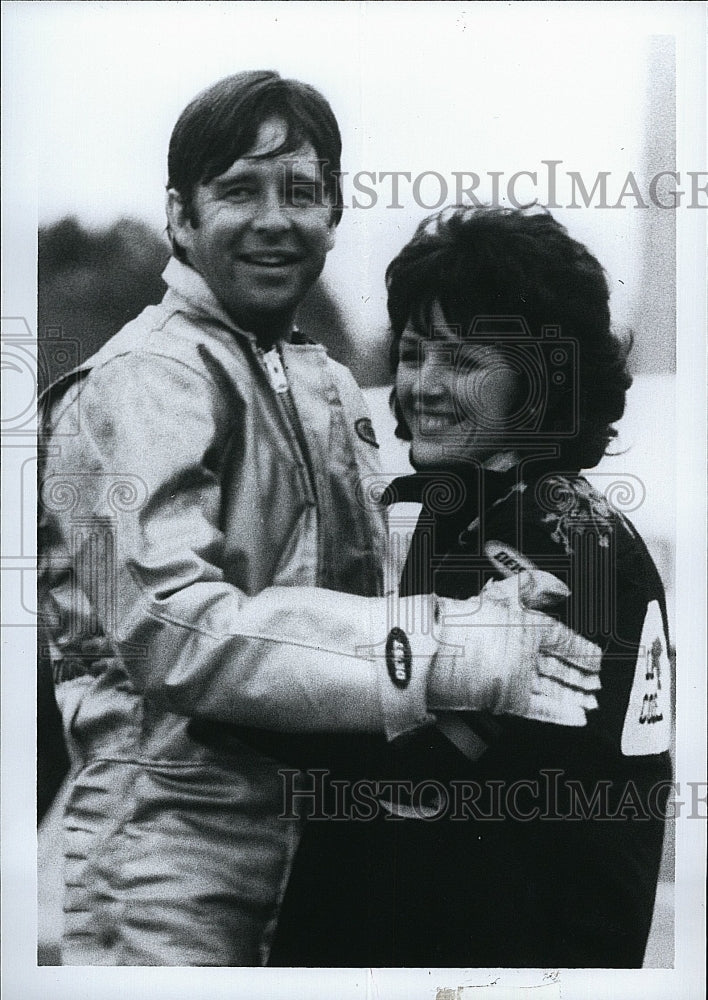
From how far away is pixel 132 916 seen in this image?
2412mm

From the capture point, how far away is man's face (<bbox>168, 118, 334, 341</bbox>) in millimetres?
2395

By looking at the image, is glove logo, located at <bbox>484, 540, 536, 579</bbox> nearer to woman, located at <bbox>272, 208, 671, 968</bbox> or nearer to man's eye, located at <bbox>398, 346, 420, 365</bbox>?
woman, located at <bbox>272, 208, 671, 968</bbox>

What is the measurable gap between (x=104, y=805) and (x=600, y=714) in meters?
1.16

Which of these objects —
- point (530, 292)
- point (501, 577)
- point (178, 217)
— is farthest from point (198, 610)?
point (530, 292)

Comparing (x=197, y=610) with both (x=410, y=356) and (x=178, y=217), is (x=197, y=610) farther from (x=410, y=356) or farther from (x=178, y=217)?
(x=178, y=217)

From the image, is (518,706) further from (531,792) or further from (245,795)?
(245,795)

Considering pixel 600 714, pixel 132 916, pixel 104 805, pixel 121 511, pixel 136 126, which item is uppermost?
pixel 136 126

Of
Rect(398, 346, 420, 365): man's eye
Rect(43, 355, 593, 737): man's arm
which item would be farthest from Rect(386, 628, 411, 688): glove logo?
Rect(398, 346, 420, 365): man's eye

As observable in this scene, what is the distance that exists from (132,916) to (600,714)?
3.87 ft

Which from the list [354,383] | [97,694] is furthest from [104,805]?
[354,383]

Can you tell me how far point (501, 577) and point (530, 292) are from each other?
0.66m

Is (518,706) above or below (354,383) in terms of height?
below

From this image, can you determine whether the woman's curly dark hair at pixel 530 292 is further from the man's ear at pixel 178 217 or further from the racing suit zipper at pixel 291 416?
the man's ear at pixel 178 217

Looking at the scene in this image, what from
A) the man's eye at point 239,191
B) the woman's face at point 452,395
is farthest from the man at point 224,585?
the woman's face at point 452,395
